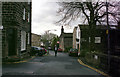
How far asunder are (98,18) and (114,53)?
32.4 feet

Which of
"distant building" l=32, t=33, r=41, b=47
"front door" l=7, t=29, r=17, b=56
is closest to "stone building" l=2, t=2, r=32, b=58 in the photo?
"front door" l=7, t=29, r=17, b=56

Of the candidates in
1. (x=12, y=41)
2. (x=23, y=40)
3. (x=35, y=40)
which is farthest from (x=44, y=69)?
(x=35, y=40)

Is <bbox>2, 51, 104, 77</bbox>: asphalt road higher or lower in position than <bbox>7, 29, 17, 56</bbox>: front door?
lower

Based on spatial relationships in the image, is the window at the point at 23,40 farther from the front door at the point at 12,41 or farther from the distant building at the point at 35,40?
the distant building at the point at 35,40

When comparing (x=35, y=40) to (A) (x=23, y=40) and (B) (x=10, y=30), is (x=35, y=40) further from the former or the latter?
(B) (x=10, y=30)

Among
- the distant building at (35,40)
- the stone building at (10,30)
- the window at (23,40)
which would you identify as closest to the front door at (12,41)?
the stone building at (10,30)

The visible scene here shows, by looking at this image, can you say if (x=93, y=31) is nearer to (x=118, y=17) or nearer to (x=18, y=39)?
(x=118, y=17)

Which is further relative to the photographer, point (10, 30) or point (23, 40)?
point (23, 40)

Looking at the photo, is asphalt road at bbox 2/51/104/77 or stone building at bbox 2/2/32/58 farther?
stone building at bbox 2/2/32/58

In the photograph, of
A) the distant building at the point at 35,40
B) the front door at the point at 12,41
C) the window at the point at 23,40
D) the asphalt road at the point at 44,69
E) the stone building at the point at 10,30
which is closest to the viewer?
the asphalt road at the point at 44,69

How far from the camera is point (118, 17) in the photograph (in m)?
16.0

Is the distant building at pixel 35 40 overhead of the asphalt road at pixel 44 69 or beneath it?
overhead

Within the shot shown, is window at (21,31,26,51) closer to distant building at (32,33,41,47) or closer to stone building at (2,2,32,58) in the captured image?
stone building at (2,2,32,58)

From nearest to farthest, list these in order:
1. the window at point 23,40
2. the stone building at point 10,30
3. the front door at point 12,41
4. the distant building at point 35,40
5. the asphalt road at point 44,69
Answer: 1. the asphalt road at point 44,69
2. the stone building at point 10,30
3. the front door at point 12,41
4. the window at point 23,40
5. the distant building at point 35,40
